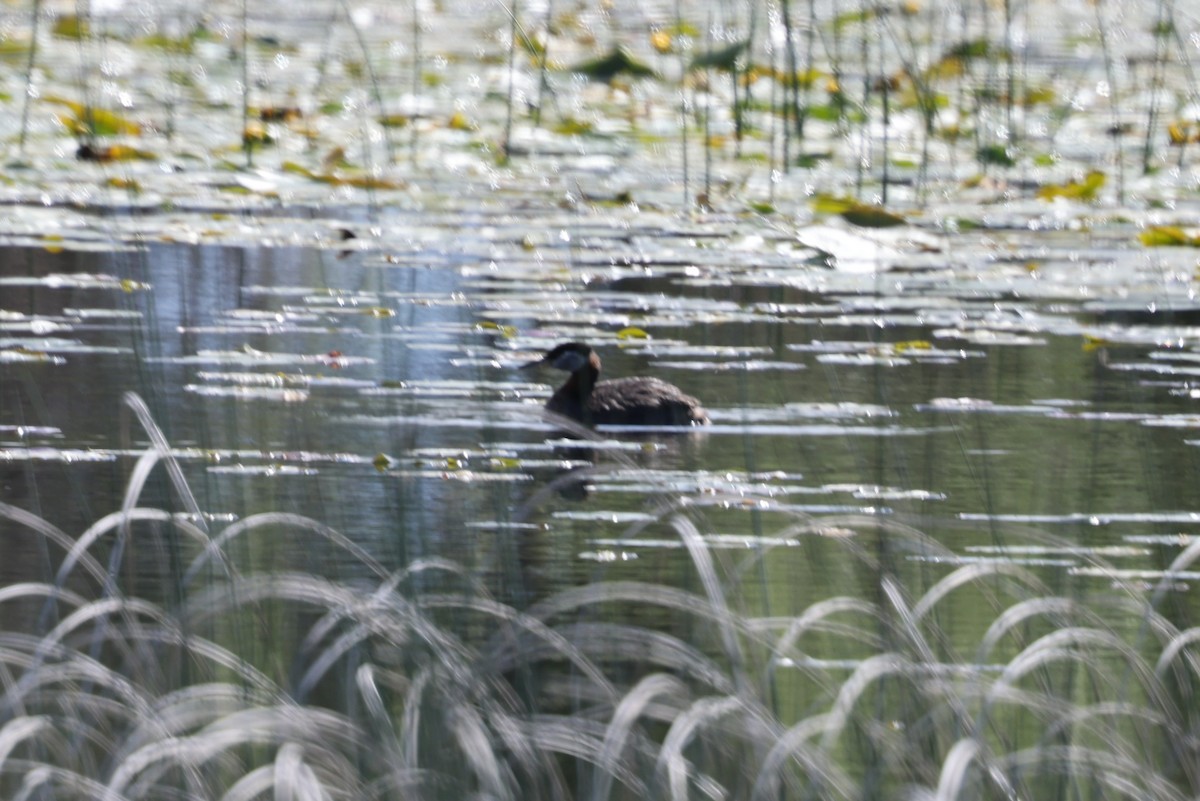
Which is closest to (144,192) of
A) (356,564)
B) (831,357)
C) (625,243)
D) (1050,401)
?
(625,243)

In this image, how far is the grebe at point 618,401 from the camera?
19.3 ft

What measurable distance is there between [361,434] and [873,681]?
2092 millimetres

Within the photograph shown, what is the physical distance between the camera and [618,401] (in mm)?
6074

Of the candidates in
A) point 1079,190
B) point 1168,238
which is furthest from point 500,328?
point 1079,190

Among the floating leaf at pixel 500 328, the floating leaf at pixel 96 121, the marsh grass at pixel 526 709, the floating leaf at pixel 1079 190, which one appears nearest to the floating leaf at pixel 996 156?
the floating leaf at pixel 1079 190

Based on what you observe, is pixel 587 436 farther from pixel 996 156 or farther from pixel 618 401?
pixel 996 156

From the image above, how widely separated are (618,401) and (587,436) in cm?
258

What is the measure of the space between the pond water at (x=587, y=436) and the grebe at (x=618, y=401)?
0.07 meters

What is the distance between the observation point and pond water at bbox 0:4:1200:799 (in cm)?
308

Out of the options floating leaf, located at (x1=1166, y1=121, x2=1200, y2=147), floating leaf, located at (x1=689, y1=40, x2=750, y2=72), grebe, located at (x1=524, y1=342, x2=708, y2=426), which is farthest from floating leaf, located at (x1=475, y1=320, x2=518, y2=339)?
floating leaf, located at (x1=1166, y1=121, x2=1200, y2=147)

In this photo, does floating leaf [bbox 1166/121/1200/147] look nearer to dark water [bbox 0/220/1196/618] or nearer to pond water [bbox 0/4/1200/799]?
pond water [bbox 0/4/1200/799]

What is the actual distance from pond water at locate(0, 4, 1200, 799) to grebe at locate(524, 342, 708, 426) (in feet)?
0.24

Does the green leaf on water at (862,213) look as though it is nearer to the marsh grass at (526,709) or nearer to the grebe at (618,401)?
the grebe at (618,401)

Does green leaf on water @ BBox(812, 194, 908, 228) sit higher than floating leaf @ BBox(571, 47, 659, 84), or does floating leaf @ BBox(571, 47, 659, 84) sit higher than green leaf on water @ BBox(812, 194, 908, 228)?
floating leaf @ BBox(571, 47, 659, 84)
